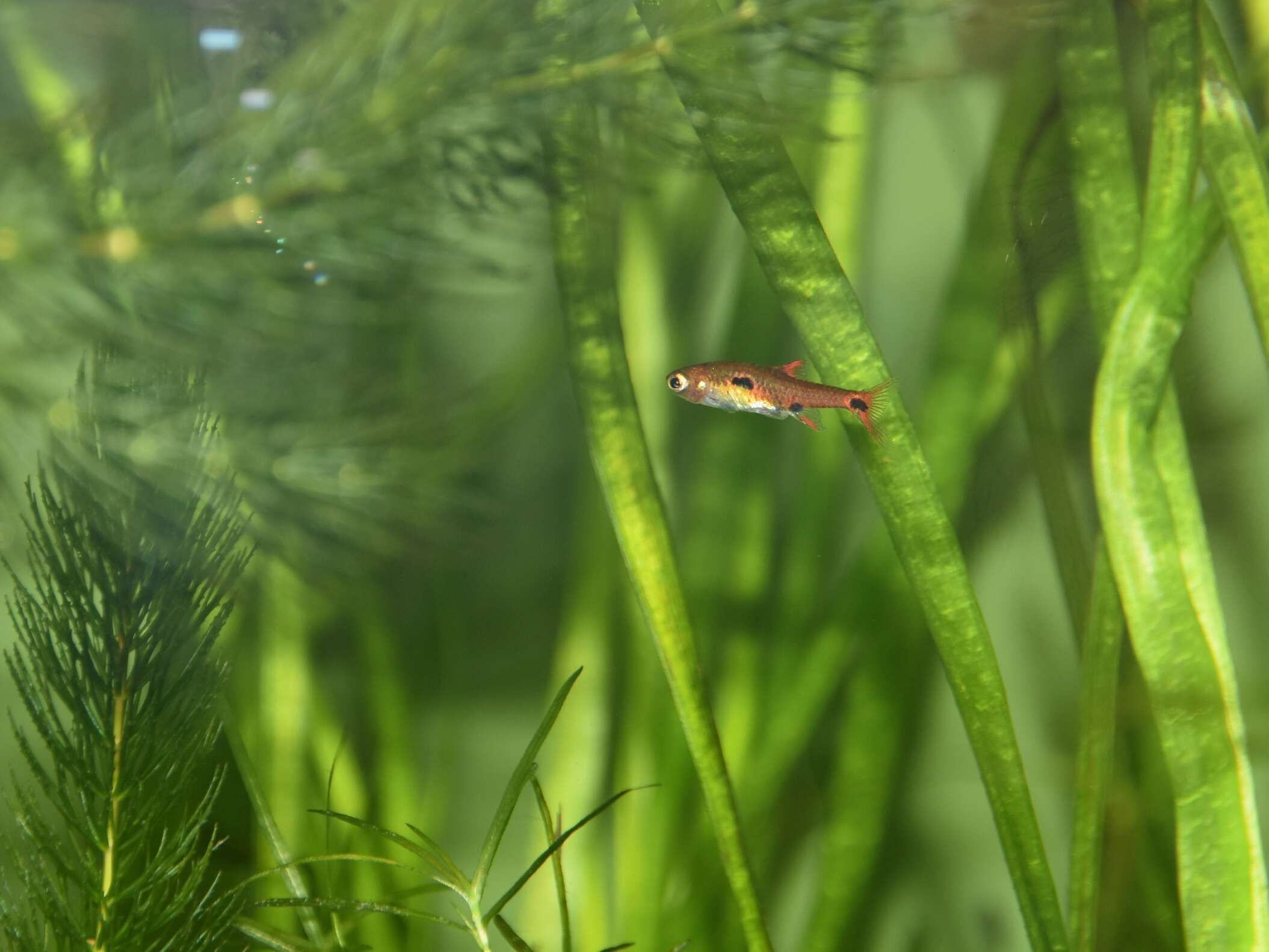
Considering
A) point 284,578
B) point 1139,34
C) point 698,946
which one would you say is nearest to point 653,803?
point 698,946

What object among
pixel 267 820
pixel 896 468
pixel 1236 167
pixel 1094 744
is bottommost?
pixel 267 820

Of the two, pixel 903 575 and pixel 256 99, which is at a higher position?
pixel 256 99

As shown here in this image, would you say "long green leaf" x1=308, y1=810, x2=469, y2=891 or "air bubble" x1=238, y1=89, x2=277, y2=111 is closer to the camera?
"air bubble" x1=238, y1=89, x2=277, y2=111

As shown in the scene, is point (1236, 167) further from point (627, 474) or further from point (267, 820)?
point (267, 820)

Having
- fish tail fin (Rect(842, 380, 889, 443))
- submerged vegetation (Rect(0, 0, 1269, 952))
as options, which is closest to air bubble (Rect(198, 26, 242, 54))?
submerged vegetation (Rect(0, 0, 1269, 952))

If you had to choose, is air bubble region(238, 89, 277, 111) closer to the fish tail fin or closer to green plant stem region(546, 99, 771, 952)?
green plant stem region(546, 99, 771, 952)

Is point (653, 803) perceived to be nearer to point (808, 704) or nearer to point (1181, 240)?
point (808, 704)

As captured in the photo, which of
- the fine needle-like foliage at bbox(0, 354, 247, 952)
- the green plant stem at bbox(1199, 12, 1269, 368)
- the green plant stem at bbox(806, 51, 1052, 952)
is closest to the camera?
the fine needle-like foliage at bbox(0, 354, 247, 952)

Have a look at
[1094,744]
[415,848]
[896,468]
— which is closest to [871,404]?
[896,468]
